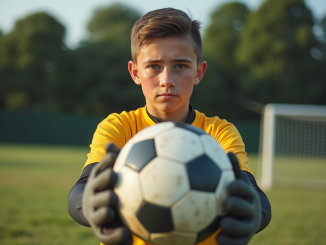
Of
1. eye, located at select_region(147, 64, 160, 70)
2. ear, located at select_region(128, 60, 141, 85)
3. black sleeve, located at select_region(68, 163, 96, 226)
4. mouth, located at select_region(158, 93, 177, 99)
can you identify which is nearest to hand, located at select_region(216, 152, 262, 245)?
black sleeve, located at select_region(68, 163, 96, 226)

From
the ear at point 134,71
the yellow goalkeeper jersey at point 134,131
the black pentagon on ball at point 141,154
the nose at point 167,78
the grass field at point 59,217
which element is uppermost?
the ear at point 134,71

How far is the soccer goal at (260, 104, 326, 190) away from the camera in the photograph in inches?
439

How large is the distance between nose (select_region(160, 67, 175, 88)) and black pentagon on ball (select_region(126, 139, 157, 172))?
0.62 m

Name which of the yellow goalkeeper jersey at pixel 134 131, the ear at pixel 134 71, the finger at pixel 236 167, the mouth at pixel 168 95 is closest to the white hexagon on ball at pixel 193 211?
the finger at pixel 236 167

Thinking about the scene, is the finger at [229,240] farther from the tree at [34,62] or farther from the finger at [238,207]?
the tree at [34,62]

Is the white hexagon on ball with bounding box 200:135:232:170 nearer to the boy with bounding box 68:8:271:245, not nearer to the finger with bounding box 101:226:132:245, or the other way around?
the boy with bounding box 68:8:271:245

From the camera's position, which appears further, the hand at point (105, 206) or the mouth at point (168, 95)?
the mouth at point (168, 95)

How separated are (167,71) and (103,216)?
3.37 feet

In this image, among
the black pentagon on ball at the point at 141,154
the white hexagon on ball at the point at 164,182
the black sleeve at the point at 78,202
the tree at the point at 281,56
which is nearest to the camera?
the white hexagon on ball at the point at 164,182

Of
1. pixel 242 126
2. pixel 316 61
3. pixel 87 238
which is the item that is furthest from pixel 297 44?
pixel 87 238

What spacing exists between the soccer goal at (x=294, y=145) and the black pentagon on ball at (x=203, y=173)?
351 inches

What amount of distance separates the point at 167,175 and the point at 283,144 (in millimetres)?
16209

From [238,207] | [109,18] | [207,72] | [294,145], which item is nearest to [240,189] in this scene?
[238,207]

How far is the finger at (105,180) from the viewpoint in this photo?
→ 160 centimetres
